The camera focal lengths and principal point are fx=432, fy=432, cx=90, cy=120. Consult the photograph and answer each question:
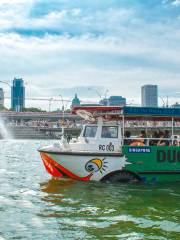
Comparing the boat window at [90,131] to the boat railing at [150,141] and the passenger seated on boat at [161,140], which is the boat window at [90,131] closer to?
the boat railing at [150,141]

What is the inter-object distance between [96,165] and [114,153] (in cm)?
79

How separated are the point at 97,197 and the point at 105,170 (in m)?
2.49

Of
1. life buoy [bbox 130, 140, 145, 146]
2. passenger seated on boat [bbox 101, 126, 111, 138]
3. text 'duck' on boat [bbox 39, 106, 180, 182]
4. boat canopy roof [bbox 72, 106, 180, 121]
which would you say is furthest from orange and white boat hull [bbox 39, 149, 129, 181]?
boat canopy roof [bbox 72, 106, 180, 121]

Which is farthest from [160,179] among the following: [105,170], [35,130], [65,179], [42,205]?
[35,130]

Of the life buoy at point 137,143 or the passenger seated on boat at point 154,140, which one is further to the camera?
the passenger seated on boat at point 154,140

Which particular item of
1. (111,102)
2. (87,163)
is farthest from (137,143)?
(111,102)

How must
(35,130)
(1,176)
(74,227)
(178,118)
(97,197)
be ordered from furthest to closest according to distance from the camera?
(35,130) < (1,176) < (178,118) < (97,197) < (74,227)

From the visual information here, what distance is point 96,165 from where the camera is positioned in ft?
51.8

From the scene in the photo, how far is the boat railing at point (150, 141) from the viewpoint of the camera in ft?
54.0

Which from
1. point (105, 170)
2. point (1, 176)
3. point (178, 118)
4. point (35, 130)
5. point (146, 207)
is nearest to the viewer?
point (146, 207)

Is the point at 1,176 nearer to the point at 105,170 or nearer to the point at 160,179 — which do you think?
the point at 105,170

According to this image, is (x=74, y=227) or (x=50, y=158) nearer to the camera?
(x=74, y=227)

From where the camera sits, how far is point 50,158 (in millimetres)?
16188

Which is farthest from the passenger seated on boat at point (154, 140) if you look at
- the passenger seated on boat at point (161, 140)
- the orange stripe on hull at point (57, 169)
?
the orange stripe on hull at point (57, 169)
